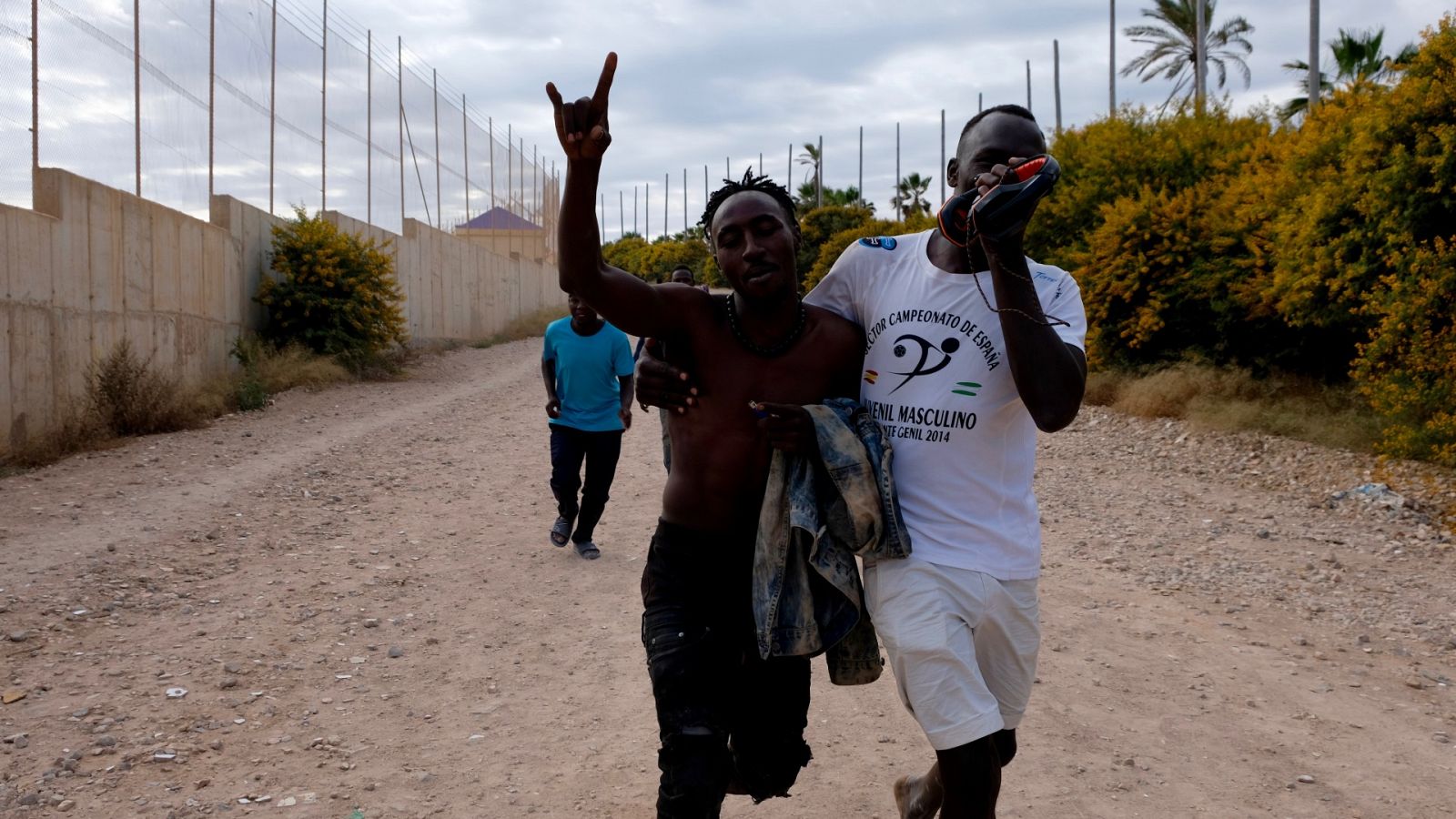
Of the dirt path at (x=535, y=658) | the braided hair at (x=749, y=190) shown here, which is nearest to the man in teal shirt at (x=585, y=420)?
the dirt path at (x=535, y=658)

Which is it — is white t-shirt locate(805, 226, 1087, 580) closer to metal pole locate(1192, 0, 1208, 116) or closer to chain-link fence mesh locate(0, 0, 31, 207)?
chain-link fence mesh locate(0, 0, 31, 207)

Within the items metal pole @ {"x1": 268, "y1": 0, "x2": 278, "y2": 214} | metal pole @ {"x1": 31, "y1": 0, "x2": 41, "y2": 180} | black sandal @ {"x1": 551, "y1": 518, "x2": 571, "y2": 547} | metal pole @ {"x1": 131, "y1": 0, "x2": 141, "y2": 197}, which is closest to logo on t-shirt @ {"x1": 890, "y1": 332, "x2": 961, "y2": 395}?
black sandal @ {"x1": 551, "y1": 518, "x2": 571, "y2": 547}

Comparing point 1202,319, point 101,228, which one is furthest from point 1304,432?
point 101,228

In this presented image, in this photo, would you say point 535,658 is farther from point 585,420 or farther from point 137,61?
point 137,61

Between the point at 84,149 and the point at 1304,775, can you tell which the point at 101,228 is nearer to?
the point at 84,149

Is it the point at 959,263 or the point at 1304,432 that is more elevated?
the point at 959,263

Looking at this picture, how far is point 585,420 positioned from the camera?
24.9 feet

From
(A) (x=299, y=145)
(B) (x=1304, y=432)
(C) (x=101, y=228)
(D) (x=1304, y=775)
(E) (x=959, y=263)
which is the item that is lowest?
(D) (x=1304, y=775)

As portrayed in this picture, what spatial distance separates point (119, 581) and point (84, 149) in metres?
8.42

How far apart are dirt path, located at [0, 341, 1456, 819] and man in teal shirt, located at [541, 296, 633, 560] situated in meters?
0.31

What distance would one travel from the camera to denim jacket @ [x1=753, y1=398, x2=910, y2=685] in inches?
110

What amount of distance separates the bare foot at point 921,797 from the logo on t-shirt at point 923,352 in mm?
1168

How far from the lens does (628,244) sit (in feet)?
301

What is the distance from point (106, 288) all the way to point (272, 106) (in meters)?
7.85
